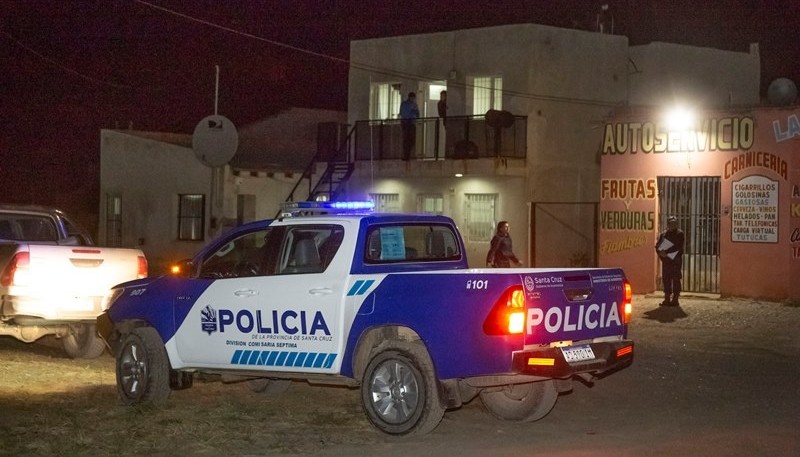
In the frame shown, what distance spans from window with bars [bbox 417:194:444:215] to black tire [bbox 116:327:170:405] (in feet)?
60.4

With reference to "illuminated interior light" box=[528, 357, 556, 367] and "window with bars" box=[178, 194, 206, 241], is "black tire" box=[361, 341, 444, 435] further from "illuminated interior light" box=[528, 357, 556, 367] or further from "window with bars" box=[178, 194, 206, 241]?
"window with bars" box=[178, 194, 206, 241]

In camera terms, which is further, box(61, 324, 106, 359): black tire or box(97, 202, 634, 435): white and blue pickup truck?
box(61, 324, 106, 359): black tire

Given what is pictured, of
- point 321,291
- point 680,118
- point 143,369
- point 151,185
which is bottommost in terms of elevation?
point 143,369

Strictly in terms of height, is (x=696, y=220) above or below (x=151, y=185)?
below

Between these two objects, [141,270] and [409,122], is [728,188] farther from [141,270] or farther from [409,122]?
[141,270]

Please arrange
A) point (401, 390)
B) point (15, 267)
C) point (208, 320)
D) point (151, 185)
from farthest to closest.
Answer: point (151, 185), point (15, 267), point (208, 320), point (401, 390)

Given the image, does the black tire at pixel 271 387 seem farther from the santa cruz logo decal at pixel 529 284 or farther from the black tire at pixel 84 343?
the santa cruz logo decal at pixel 529 284

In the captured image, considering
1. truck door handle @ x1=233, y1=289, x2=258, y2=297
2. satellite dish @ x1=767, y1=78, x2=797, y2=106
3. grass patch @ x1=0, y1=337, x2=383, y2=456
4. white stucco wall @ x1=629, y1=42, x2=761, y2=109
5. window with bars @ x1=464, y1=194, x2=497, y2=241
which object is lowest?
grass patch @ x1=0, y1=337, x2=383, y2=456

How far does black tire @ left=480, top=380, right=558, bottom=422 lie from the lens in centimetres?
1020

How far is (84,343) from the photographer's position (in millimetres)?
14664

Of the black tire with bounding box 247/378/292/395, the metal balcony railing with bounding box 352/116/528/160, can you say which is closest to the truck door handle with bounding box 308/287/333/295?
the black tire with bounding box 247/378/292/395

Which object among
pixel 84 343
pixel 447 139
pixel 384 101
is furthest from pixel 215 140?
pixel 84 343

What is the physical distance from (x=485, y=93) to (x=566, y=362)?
2008 cm

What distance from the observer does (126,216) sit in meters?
38.0
